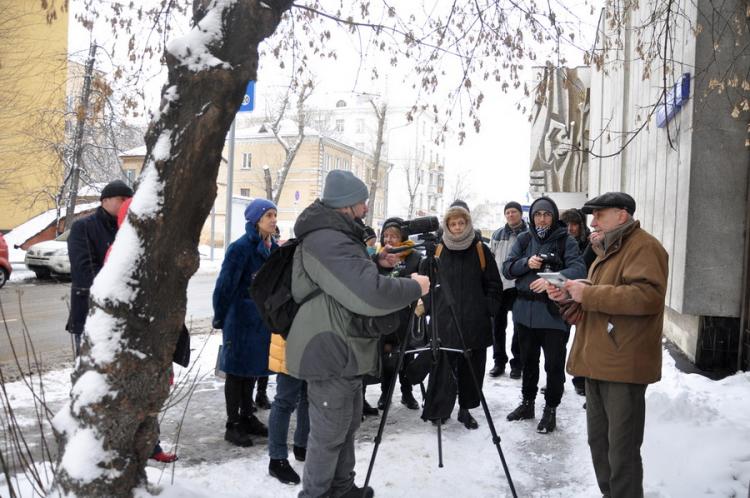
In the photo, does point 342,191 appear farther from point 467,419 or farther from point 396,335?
point 467,419

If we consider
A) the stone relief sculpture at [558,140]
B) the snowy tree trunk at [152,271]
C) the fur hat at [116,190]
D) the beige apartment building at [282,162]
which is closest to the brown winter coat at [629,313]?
the snowy tree trunk at [152,271]

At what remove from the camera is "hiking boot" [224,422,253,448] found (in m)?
4.30

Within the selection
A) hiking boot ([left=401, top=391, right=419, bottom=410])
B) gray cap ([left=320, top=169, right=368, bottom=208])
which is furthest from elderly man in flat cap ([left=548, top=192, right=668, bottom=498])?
hiking boot ([left=401, top=391, right=419, bottom=410])

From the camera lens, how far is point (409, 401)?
5.41 meters

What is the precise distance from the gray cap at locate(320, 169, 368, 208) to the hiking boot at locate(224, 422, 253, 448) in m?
2.22

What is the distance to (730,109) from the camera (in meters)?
5.47

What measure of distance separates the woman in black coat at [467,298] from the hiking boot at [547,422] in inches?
21.2

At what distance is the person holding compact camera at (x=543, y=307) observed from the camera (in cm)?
477

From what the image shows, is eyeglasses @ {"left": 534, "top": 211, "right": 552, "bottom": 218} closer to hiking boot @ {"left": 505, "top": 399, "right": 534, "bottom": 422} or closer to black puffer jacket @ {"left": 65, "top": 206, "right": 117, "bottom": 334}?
hiking boot @ {"left": 505, "top": 399, "right": 534, "bottom": 422}

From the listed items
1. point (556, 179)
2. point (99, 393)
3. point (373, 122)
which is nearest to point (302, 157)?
point (373, 122)

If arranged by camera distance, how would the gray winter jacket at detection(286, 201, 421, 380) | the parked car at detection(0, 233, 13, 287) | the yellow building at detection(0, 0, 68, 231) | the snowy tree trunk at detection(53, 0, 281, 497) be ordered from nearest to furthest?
the snowy tree trunk at detection(53, 0, 281, 497) → the gray winter jacket at detection(286, 201, 421, 380) → the parked car at detection(0, 233, 13, 287) → the yellow building at detection(0, 0, 68, 231)

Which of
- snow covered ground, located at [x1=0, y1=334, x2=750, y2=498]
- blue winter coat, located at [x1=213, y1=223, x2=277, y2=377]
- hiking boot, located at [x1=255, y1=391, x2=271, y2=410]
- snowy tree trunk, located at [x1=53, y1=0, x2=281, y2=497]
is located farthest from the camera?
hiking boot, located at [x1=255, y1=391, x2=271, y2=410]

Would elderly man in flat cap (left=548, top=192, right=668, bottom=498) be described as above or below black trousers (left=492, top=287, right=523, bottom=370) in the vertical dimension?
above

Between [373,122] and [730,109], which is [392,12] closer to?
[730,109]
